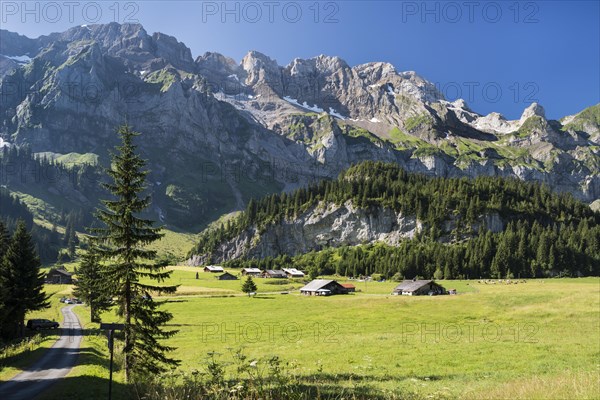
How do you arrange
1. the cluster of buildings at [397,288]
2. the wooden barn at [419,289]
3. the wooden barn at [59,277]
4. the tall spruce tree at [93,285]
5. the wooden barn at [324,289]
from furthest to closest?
the wooden barn at [59,277], the wooden barn at [324,289], the cluster of buildings at [397,288], the wooden barn at [419,289], the tall spruce tree at [93,285]

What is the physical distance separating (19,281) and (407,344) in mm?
46131

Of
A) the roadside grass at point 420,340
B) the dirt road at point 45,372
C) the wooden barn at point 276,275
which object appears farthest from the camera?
the wooden barn at point 276,275

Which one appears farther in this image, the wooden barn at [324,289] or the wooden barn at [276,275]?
the wooden barn at [276,275]

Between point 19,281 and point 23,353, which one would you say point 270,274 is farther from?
point 23,353

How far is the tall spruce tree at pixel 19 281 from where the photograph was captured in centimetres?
4634

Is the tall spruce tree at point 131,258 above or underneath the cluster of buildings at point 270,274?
above

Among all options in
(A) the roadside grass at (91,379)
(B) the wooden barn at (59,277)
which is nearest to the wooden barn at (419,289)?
(A) the roadside grass at (91,379)

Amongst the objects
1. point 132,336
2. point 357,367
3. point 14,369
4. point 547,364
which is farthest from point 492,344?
point 14,369

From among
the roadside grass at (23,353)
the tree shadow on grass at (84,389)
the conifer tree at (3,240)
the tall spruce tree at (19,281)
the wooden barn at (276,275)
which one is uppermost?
the conifer tree at (3,240)

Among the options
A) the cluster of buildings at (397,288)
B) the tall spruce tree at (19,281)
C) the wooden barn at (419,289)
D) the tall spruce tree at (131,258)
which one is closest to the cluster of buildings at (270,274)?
the cluster of buildings at (397,288)

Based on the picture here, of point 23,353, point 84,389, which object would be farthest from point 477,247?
point 84,389

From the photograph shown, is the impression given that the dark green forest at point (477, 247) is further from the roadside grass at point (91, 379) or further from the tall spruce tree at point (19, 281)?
the roadside grass at point (91, 379)

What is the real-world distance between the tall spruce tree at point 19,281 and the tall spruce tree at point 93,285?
600 cm

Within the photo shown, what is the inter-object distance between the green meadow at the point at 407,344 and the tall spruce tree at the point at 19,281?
28.7 ft
